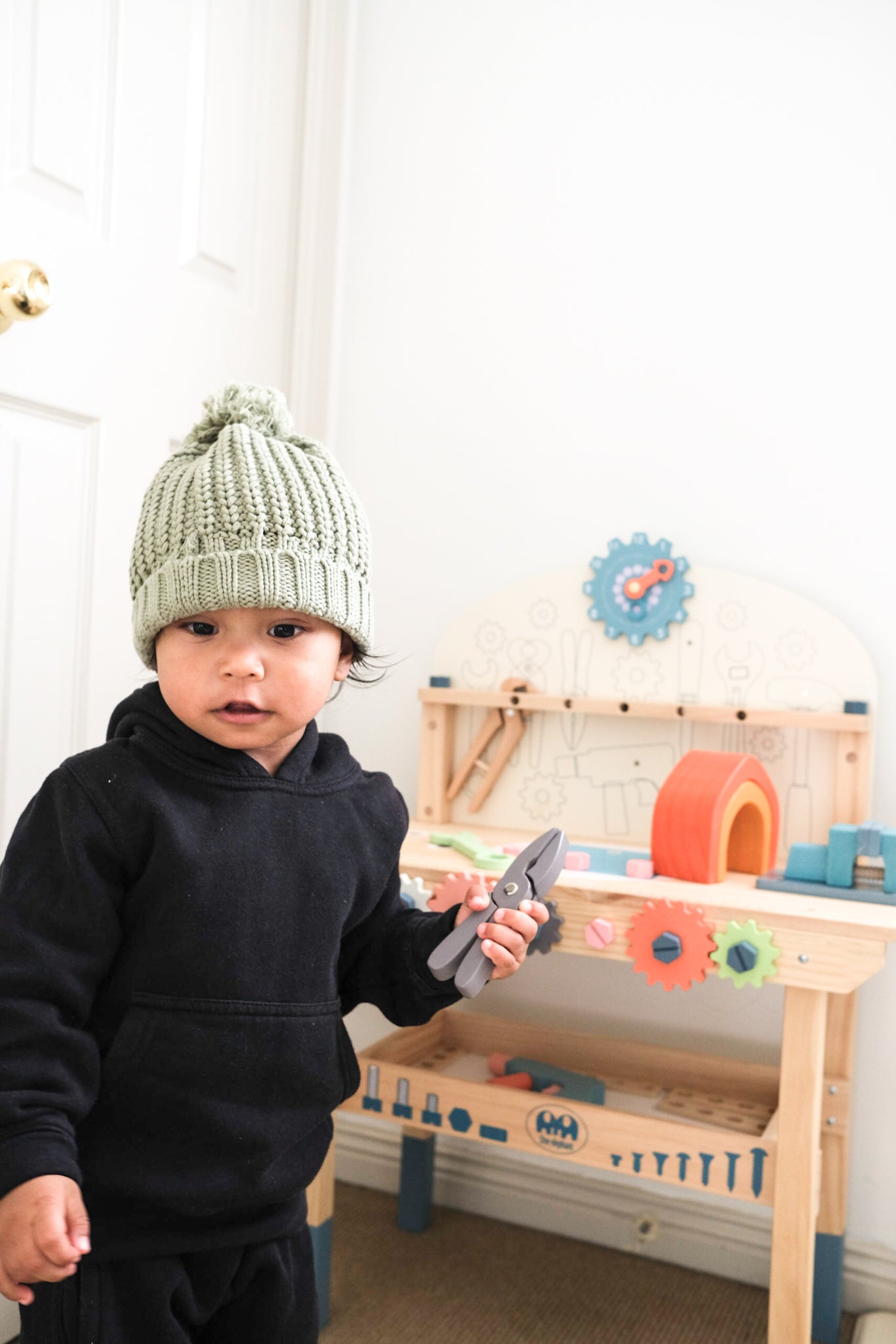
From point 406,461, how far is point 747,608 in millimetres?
544

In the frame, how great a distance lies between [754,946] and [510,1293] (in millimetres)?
634

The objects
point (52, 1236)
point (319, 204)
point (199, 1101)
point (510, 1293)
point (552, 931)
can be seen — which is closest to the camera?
point (52, 1236)

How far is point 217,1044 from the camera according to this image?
82 cm

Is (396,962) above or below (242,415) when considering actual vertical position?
below

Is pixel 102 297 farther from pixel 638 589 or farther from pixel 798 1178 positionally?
pixel 798 1178

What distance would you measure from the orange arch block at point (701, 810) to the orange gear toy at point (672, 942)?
107 millimetres

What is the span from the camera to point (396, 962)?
Answer: 956mm

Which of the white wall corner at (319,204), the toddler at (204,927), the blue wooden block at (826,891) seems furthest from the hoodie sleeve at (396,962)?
the white wall corner at (319,204)

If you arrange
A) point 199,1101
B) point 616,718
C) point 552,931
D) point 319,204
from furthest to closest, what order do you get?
1. point 319,204
2. point 616,718
3. point 552,931
4. point 199,1101

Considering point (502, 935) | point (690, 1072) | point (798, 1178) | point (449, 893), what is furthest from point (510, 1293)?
point (502, 935)

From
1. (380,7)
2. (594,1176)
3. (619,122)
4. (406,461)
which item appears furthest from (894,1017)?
(380,7)

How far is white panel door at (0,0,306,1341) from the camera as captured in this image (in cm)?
120

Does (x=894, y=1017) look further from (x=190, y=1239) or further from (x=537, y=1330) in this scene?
(x=190, y=1239)

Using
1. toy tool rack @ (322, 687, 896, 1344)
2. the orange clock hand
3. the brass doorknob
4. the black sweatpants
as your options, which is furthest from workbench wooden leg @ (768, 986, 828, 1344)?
the brass doorknob
